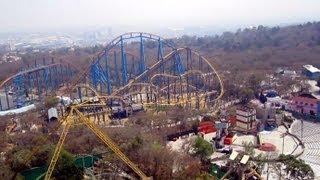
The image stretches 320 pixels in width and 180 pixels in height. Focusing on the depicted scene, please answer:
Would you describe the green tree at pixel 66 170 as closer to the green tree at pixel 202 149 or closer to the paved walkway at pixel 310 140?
the green tree at pixel 202 149

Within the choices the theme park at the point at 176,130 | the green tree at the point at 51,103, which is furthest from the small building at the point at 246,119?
the green tree at the point at 51,103

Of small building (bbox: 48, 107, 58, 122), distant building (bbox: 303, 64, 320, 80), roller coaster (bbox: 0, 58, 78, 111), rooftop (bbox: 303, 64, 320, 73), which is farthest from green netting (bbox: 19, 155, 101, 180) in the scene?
rooftop (bbox: 303, 64, 320, 73)

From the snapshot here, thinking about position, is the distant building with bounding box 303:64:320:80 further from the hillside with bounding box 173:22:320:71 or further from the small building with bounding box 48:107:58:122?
the small building with bounding box 48:107:58:122

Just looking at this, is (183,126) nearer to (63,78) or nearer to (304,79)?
(304,79)

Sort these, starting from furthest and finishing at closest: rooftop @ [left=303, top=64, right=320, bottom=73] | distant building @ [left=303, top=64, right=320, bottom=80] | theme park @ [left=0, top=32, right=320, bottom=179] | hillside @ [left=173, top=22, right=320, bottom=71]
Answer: hillside @ [left=173, top=22, right=320, bottom=71], rooftop @ [left=303, top=64, right=320, bottom=73], distant building @ [left=303, top=64, right=320, bottom=80], theme park @ [left=0, top=32, right=320, bottom=179]

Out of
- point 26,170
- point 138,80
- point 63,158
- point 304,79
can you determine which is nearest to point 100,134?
point 63,158

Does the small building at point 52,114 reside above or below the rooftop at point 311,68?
below
